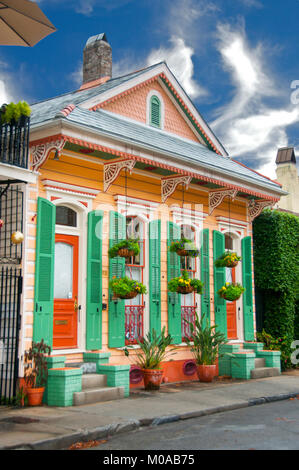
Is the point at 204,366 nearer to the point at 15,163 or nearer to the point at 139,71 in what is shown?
the point at 15,163

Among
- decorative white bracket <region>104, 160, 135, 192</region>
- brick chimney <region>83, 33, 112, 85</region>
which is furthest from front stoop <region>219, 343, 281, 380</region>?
brick chimney <region>83, 33, 112, 85</region>

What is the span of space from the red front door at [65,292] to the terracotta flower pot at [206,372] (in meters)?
3.20

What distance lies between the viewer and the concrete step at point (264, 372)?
12.6 metres

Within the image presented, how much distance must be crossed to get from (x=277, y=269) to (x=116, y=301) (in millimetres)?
5870

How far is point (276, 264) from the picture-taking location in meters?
15.0

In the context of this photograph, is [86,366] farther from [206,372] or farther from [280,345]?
[280,345]

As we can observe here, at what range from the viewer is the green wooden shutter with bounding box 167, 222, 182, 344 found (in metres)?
12.1

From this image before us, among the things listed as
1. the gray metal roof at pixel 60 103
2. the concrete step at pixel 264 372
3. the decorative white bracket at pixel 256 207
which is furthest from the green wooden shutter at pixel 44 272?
the decorative white bracket at pixel 256 207

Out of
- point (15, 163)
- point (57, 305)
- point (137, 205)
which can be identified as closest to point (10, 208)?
point (15, 163)

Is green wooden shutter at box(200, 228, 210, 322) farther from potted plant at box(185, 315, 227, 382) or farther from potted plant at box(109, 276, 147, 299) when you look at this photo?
potted plant at box(109, 276, 147, 299)

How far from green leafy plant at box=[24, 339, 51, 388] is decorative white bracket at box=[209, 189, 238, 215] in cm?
612

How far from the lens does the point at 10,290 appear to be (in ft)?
29.6

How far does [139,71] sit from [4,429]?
357 inches

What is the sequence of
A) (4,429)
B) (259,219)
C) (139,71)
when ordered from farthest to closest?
(259,219)
(139,71)
(4,429)
